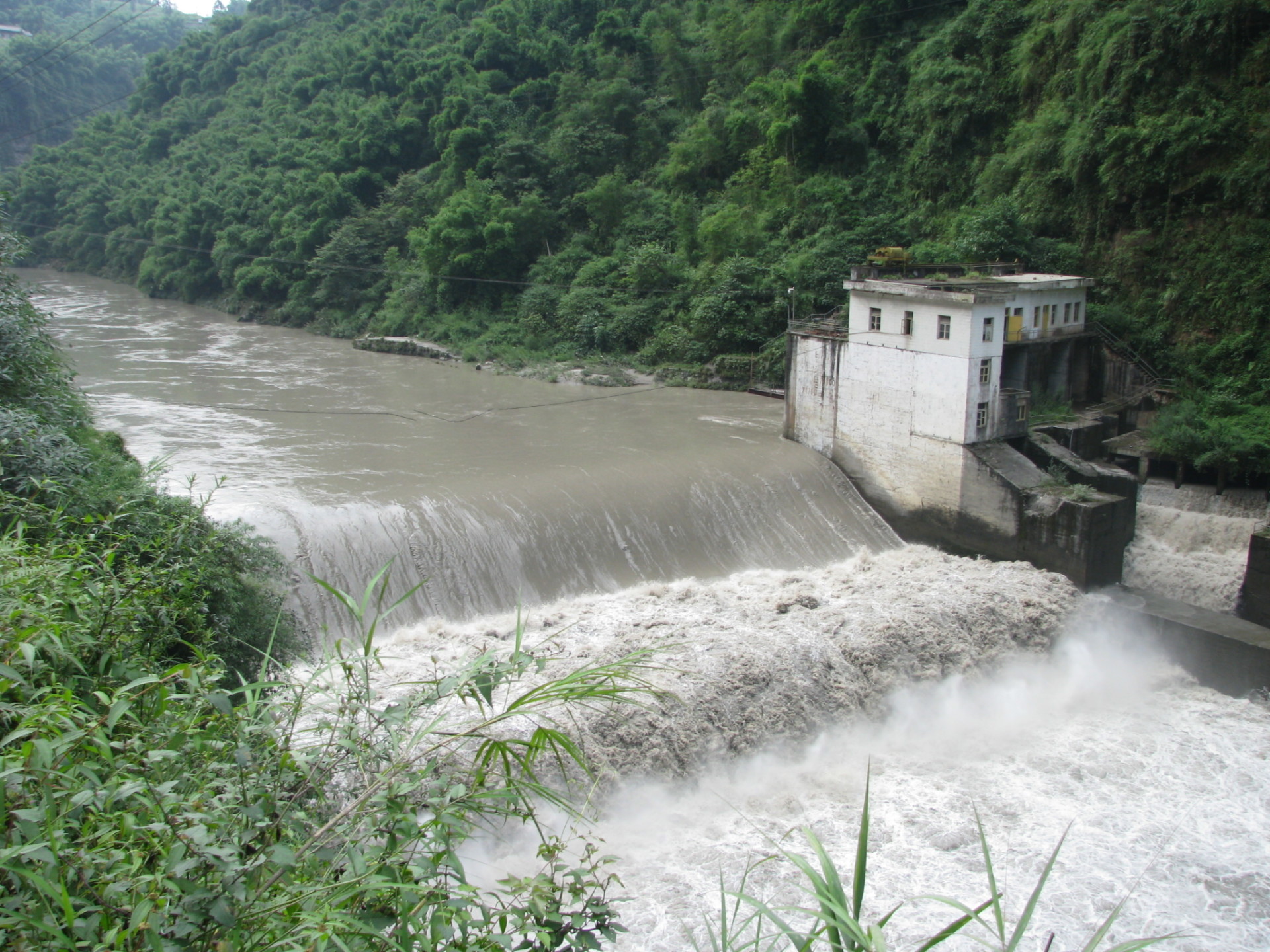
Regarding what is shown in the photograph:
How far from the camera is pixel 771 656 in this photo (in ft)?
34.5

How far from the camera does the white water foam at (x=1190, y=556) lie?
13.8m

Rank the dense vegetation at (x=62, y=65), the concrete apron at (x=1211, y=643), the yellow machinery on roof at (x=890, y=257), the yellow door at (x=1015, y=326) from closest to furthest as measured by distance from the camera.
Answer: the concrete apron at (x=1211, y=643), the yellow door at (x=1015, y=326), the yellow machinery on roof at (x=890, y=257), the dense vegetation at (x=62, y=65)

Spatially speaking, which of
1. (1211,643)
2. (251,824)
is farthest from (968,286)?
(251,824)

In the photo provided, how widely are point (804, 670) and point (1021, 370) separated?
368 inches

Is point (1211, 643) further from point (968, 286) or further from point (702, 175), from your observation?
point (702, 175)

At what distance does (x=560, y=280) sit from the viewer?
28781 millimetres

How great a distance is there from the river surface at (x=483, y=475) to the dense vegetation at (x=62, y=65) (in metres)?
38.9

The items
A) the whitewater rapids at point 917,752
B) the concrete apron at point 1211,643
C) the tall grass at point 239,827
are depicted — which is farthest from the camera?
the concrete apron at point 1211,643

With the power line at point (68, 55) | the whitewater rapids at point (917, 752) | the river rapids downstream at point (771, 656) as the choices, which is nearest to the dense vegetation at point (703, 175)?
the river rapids downstream at point (771, 656)

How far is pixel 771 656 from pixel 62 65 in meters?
70.6

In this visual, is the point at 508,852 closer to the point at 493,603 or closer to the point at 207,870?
the point at 493,603

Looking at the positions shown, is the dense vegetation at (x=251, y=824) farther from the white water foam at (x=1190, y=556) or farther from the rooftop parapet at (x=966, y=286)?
the rooftop parapet at (x=966, y=286)

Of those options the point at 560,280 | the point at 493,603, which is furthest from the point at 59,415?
the point at 560,280

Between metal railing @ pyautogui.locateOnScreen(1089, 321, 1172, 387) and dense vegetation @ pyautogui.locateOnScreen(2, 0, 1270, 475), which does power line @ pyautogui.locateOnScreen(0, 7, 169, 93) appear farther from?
metal railing @ pyautogui.locateOnScreen(1089, 321, 1172, 387)
